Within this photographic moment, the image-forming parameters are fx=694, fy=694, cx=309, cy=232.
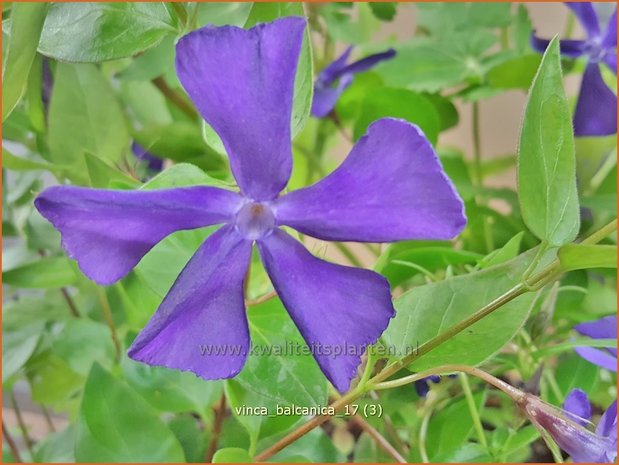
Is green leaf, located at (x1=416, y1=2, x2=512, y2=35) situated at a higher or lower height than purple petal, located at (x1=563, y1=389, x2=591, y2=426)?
lower

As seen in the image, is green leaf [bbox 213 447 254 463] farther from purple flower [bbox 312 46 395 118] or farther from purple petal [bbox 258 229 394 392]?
purple flower [bbox 312 46 395 118]

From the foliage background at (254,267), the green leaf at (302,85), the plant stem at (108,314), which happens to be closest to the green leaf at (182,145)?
the foliage background at (254,267)

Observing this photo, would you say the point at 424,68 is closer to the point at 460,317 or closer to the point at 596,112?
the point at 596,112

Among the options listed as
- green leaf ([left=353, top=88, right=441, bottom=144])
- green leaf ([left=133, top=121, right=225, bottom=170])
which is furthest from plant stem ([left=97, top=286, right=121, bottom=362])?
green leaf ([left=353, top=88, right=441, bottom=144])

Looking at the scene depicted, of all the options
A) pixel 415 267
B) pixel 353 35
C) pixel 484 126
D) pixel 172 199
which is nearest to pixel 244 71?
pixel 172 199

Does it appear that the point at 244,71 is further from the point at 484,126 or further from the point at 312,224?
the point at 484,126
